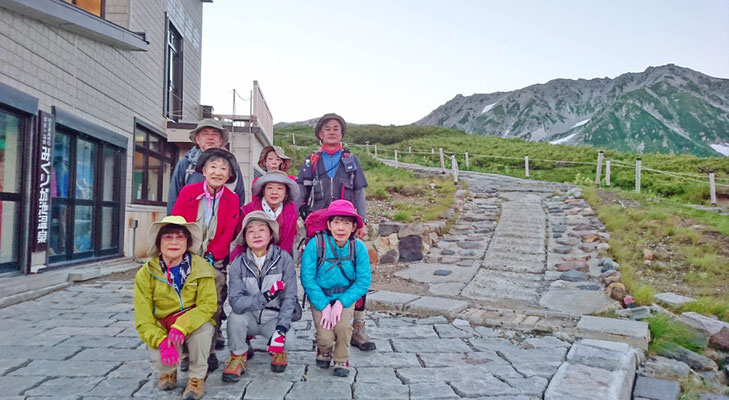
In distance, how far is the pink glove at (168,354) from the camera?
2631 millimetres

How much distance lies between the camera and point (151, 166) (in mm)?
10773

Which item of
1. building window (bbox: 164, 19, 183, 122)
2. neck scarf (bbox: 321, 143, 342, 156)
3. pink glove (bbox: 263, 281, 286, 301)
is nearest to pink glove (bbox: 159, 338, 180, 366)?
pink glove (bbox: 263, 281, 286, 301)

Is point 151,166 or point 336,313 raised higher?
point 151,166

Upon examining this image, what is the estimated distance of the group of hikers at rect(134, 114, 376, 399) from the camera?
9.16 ft

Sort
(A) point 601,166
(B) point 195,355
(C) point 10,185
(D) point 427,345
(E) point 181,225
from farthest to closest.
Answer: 1. (A) point 601,166
2. (C) point 10,185
3. (D) point 427,345
4. (E) point 181,225
5. (B) point 195,355

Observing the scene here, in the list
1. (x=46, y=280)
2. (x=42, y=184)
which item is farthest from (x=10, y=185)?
(x=46, y=280)

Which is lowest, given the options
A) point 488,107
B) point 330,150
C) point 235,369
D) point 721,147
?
point 235,369

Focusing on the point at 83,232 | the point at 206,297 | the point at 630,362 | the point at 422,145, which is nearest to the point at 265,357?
the point at 206,297

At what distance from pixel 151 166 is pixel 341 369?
30.8ft

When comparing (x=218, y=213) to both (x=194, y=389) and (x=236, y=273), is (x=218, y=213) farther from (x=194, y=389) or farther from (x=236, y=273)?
(x=194, y=389)

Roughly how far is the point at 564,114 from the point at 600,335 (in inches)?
3579

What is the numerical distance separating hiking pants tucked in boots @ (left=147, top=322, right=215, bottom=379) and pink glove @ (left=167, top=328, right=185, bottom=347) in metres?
0.11

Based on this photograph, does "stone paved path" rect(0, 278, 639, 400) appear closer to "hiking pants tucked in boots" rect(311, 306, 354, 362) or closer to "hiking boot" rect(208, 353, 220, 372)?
"hiking boot" rect(208, 353, 220, 372)

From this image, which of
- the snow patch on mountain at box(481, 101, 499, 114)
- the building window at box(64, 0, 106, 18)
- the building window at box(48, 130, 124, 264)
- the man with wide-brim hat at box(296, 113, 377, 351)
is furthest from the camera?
the snow patch on mountain at box(481, 101, 499, 114)
